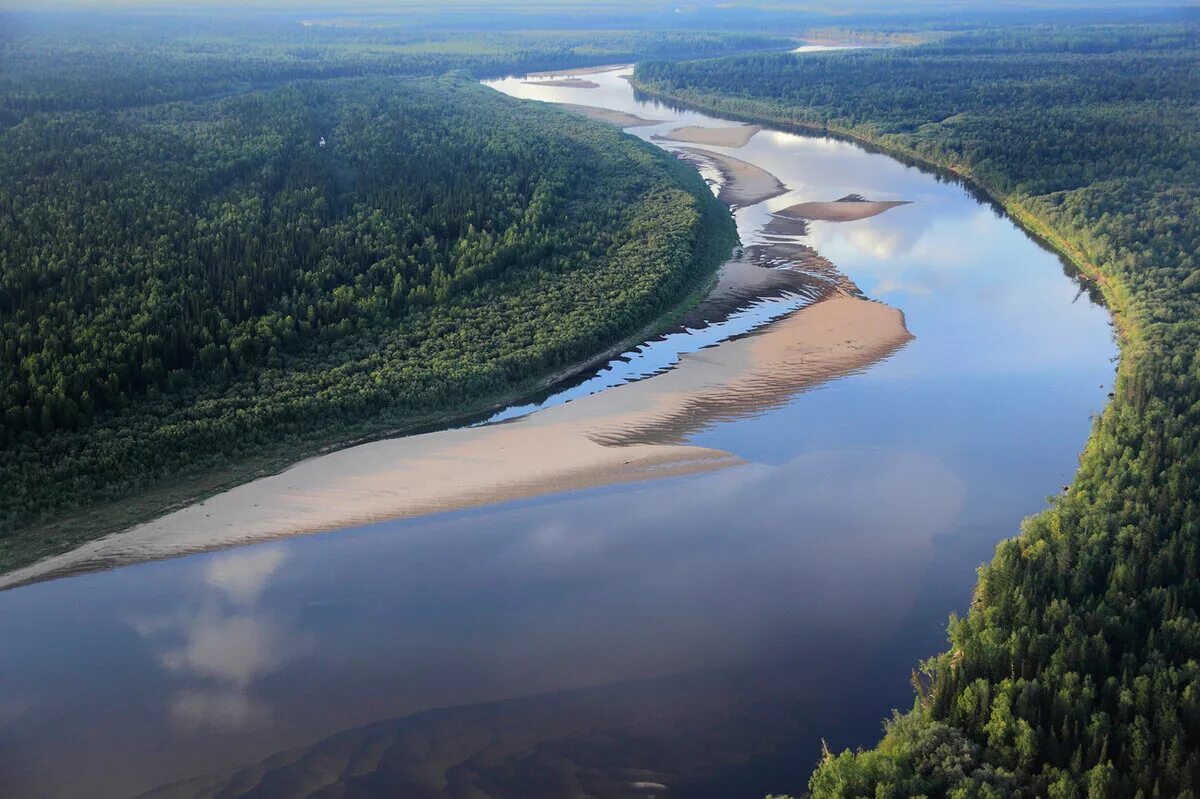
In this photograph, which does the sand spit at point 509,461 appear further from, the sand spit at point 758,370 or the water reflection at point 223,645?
the water reflection at point 223,645

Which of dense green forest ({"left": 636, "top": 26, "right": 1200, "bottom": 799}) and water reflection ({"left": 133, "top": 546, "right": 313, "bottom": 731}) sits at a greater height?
dense green forest ({"left": 636, "top": 26, "right": 1200, "bottom": 799})

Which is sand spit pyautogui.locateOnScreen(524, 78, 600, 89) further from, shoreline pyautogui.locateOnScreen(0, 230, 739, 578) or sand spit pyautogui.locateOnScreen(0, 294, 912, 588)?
shoreline pyautogui.locateOnScreen(0, 230, 739, 578)

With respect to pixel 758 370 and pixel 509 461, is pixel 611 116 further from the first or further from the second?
pixel 509 461

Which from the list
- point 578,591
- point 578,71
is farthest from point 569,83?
point 578,591

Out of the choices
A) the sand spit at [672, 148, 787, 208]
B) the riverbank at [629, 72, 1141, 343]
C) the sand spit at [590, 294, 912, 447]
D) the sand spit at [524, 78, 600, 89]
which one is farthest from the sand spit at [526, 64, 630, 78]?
the sand spit at [590, 294, 912, 447]

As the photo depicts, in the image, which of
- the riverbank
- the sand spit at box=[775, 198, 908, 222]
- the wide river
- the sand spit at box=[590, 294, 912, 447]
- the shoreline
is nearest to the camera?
the wide river

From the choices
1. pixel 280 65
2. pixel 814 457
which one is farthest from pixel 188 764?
pixel 280 65

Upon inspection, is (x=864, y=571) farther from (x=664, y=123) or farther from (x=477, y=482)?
(x=664, y=123)

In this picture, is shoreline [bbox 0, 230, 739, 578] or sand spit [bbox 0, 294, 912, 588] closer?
shoreline [bbox 0, 230, 739, 578]
